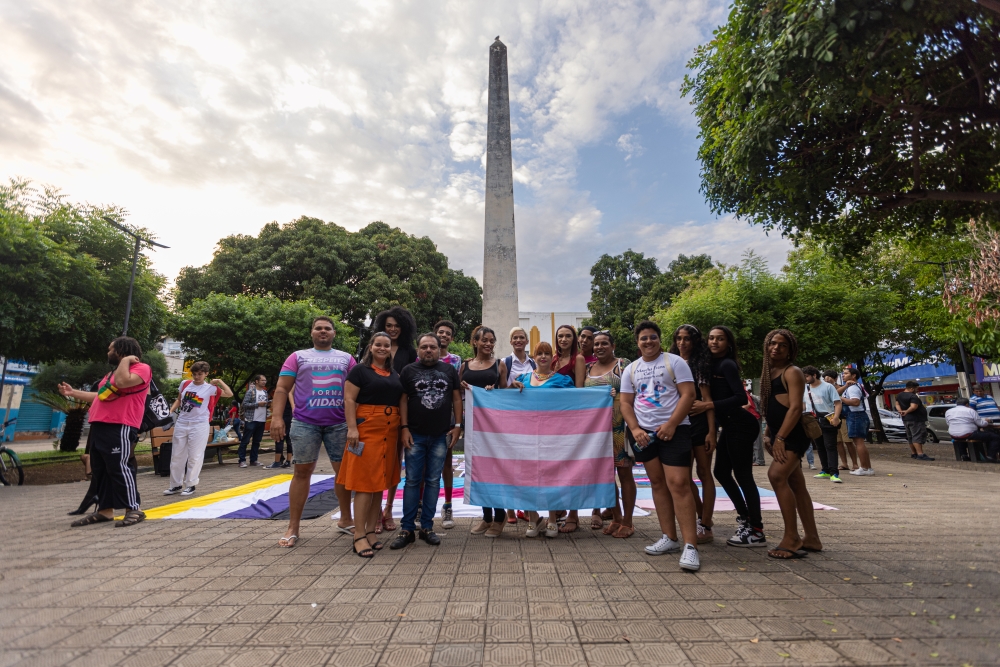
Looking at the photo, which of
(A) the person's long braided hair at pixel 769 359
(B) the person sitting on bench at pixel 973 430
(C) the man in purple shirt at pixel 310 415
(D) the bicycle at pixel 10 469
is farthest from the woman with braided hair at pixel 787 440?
(B) the person sitting on bench at pixel 973 430

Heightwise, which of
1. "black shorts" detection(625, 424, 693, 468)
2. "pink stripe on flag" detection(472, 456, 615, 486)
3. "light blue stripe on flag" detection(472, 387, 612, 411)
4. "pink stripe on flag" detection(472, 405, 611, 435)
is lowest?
"pink stripe on flag" detection(472, 456, 615, 486)

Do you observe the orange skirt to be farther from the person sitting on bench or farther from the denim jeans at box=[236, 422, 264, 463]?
the person sitting on bench

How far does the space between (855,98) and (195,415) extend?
28.3 ft

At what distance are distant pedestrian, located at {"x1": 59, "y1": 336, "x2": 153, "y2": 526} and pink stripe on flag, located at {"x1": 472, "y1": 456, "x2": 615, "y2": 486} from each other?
3.75 metres

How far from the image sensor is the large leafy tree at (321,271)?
26156mm

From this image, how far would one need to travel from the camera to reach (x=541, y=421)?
495 cm

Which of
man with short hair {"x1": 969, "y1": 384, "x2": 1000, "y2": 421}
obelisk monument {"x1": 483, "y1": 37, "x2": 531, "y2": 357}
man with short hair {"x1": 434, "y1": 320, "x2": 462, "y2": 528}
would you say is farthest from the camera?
obelisk monument {"x1": 483, "y1": 37, "x2": 531, "y2": 357}

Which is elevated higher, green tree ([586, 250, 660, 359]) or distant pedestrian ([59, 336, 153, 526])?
green tree ([586, 250, 660, 359])

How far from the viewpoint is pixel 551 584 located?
3.44 meters

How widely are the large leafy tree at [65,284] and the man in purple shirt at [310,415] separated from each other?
9427 mm

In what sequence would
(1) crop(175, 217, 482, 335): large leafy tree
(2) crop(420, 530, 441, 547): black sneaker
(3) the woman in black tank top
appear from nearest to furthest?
1. (2) crop(420, 530, 441, 547): black sneaker
2. (3) the woman in black tank top
3. (1) crop(175, 217, 482, 335): large leafy tree

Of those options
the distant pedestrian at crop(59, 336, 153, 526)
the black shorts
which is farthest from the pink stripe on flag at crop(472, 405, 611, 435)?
the distant pedestrian at crop(59, 336, 153, 526)

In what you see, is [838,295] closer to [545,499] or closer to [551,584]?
[545,499]

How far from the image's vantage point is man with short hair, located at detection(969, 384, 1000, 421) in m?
12.8
